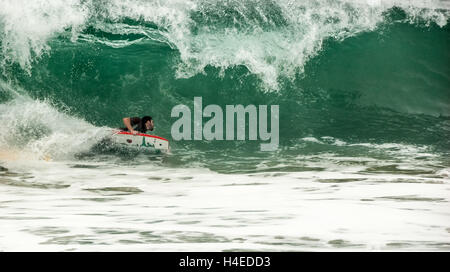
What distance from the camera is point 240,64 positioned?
1155 centimetres

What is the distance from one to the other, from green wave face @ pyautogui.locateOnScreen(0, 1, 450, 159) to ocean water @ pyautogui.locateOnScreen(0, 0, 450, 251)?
0.03 metres

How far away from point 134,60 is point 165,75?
2.60 feet

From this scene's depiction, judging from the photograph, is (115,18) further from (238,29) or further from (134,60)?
(238,29)

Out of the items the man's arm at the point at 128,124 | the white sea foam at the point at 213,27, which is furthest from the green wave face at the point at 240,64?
the man's arm at the point at 128,124

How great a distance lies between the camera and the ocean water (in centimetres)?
471

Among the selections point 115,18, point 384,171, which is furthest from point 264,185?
point 115,18

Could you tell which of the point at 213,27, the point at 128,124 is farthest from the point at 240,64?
the point at 128,124

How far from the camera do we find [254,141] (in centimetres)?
985

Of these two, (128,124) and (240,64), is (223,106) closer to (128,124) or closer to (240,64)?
(240,64)

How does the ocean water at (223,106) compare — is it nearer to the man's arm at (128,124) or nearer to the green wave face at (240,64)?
the green wave face at (240,64)

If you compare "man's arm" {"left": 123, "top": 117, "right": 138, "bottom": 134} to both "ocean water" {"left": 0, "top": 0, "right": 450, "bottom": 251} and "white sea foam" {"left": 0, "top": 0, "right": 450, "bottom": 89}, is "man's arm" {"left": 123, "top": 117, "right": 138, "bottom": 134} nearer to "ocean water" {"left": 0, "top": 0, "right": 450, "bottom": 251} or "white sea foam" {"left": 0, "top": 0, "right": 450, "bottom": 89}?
"ocean water" {"left": 0, "top": 0, "right": 450, "bottom": 251}

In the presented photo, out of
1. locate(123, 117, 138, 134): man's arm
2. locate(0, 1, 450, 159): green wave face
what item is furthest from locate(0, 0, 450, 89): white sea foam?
locate(123, 117, 138, 134): man's arm

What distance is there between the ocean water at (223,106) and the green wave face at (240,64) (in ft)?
0.10

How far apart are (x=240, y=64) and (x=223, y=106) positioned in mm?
1121
